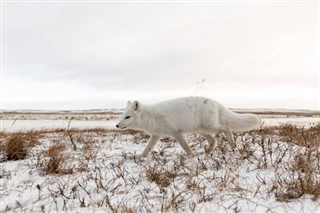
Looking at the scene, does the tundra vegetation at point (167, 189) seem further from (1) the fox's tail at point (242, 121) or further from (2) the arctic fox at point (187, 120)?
(1) the fox's tail at point (242, 121)

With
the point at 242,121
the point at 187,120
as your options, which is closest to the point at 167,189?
the point at 187,120

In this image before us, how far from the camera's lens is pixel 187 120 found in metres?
5.75

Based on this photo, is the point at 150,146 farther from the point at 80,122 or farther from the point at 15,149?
the point at 80,122

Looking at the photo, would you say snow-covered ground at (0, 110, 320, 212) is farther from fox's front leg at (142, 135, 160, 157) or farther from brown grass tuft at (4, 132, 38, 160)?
fox's front leg at (142, 135, 160, 157)

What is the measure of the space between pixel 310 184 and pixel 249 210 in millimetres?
695

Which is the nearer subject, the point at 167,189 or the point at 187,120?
the point at 167,189

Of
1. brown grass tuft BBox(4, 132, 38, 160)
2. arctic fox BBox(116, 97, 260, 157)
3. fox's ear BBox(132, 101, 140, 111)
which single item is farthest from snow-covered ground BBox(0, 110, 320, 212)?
fox's ear BBox(132, 101, 140, 111)

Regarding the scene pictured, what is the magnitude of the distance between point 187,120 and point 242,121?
3.57 ft

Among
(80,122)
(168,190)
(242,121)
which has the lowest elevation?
(80,122)

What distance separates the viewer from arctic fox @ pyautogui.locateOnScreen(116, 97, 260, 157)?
226 inches

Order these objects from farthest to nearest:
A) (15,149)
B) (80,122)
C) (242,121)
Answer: (80,122)
(242,121)
(15,149)

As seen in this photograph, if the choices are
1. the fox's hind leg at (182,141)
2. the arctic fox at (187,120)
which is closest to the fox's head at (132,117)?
the arctic fox at (187,120)

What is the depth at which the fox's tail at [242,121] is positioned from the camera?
5971mm

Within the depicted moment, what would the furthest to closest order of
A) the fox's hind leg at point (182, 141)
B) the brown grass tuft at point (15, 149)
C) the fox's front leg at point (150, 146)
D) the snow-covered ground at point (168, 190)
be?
the fox's front leg at point (150, 146) → the fox's hind leg at point (182, 141) → the brown grass tuft at point (15, 149) → the snow-covered ground at point (168, 190)
